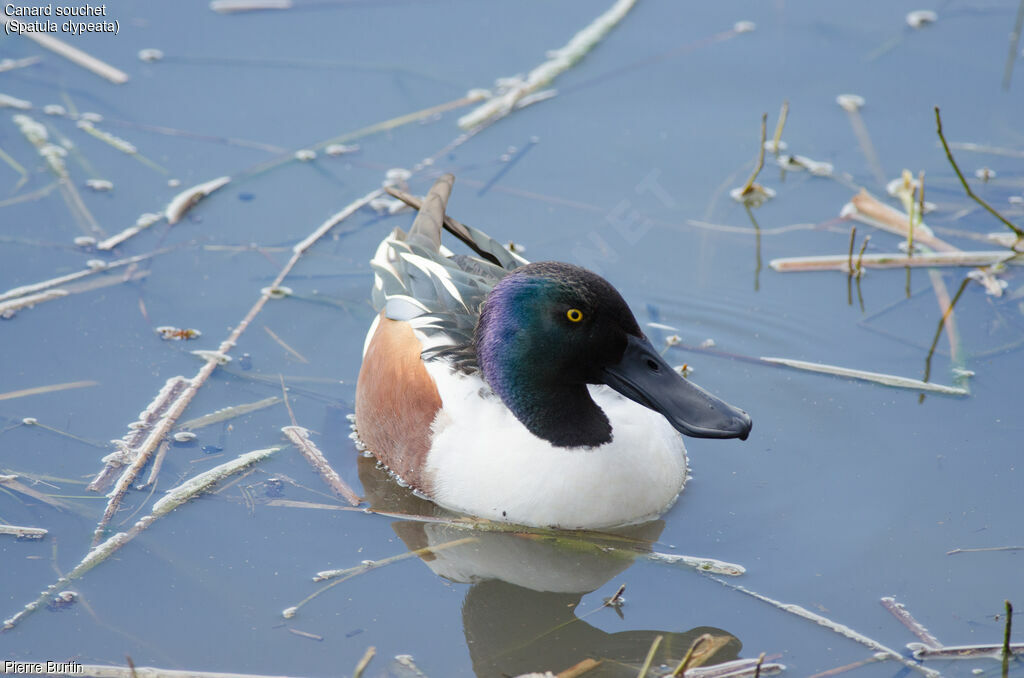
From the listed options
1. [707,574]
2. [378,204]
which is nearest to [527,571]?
[707,574]

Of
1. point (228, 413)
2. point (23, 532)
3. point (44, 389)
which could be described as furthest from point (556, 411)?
point (44, 389)

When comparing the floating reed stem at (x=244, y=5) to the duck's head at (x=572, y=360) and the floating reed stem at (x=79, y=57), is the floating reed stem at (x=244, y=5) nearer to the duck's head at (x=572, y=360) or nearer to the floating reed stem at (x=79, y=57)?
the floating reed stem at (x=79, y=57)

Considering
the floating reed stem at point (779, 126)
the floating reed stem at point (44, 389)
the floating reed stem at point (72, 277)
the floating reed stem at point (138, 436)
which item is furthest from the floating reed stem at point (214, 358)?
the floating reed stem at point (779, 126)

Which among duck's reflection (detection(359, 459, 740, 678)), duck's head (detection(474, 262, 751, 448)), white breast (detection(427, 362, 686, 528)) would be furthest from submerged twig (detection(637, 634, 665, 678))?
duck's head (detection(474, 262, 751, 448))

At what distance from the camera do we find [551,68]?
7828 mm

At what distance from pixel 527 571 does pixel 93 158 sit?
4.09 metres

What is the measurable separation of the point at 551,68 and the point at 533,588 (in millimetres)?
4192

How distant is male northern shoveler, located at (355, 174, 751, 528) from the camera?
4.52 meters

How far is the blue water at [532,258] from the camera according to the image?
4.44 m

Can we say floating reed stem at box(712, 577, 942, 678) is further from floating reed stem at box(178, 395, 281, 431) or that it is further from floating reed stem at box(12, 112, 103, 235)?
floating reed stem at box(12, 112, 103, 235)

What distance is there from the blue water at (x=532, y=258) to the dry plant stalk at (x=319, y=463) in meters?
0.05

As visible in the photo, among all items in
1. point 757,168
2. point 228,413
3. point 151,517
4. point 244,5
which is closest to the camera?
point 151,517

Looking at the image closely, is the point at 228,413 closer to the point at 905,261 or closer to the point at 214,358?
the point at 214,358

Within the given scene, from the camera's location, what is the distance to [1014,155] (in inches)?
278
